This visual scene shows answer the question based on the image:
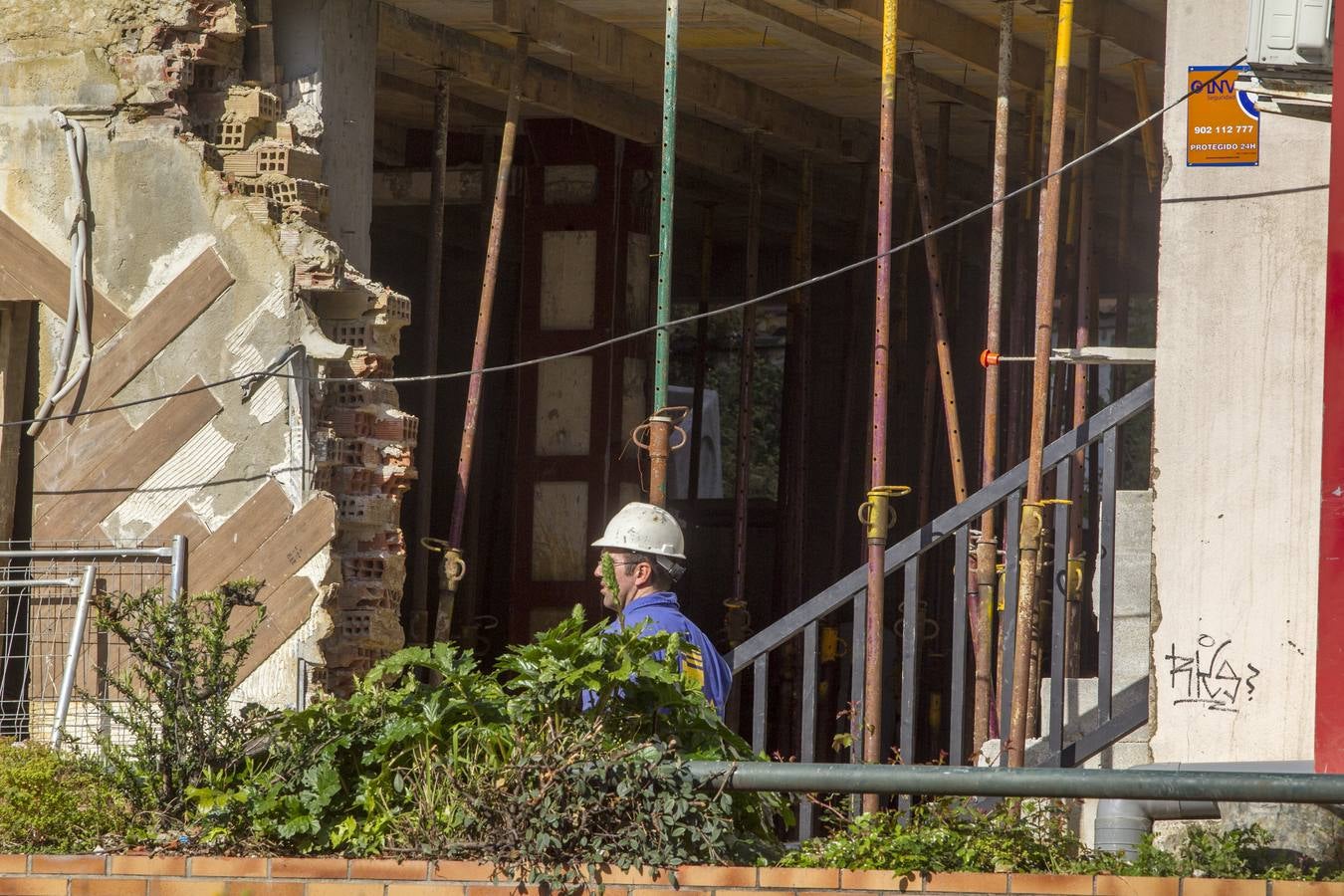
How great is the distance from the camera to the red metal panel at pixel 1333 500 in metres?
6.08

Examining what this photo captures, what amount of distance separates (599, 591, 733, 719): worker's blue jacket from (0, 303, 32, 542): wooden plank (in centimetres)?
368

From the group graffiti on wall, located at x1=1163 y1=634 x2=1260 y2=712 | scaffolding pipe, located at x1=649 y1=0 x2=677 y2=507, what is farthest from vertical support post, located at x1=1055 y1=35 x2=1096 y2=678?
scaffolding pipe, located at x1=649 y1=0 x2=677 y2=507

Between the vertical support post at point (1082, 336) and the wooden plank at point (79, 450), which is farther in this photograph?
the vertical support post at point (1082, 336)

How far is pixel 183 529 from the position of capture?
335 inches

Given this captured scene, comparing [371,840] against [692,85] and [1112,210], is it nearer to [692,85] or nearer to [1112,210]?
[692,85]

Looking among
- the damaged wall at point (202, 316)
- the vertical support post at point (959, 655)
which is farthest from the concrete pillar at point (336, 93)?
the vertical support post at point (959, 655)

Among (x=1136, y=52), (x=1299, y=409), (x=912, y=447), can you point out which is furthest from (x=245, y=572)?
(x=912, y=447)

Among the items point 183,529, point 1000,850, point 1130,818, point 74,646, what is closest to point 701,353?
point 183,529

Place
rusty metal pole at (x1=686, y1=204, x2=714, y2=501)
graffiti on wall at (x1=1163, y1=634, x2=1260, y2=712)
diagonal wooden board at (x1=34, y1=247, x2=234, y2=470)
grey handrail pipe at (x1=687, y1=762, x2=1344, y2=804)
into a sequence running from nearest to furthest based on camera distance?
grey handrail pipe at (x1=687, y1=762, x2=1344, y2=804), graffiti on wall at (x1=1163, y1=634, x2=1260, y2=712), diagonal wooden board at (x1=34, y1=247, x2=234, y2=470), rusty metal pole at (x1=686, y1=204, x2=714, y2=501)

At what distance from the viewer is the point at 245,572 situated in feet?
27.6

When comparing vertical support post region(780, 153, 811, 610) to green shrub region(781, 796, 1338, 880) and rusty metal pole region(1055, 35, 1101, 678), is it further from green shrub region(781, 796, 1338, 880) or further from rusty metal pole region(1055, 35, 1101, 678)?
green shrub region(781, 796, 1338, 880)

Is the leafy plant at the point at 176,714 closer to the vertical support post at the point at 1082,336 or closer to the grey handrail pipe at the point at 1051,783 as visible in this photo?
the grey handrail pipe at the point at 1051,783

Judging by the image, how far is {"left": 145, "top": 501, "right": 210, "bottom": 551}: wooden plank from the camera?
8500mm

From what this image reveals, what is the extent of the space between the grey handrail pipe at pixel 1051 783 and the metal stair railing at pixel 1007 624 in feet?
8.70
